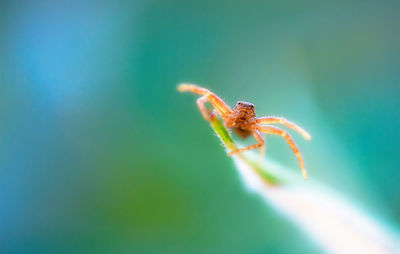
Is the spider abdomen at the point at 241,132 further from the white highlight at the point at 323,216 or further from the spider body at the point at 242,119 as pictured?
the white highlight at the point at 323,216

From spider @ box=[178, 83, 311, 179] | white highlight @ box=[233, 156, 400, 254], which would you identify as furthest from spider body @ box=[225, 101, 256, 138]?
white highlight @ box=[233, 156, 400, 254]

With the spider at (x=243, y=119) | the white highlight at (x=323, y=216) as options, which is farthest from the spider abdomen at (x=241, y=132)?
the white highlight at (x=323, y=216)

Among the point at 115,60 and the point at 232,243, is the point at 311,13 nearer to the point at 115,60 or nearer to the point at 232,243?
the point at 115,60

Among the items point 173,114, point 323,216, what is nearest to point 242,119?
point 173,114

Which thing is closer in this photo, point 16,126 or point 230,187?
point 230,187

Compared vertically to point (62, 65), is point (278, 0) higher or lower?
higher

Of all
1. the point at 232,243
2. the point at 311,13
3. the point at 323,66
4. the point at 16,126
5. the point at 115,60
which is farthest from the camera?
the point at 311,13

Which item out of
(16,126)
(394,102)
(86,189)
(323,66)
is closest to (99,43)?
(16,126)
